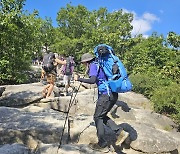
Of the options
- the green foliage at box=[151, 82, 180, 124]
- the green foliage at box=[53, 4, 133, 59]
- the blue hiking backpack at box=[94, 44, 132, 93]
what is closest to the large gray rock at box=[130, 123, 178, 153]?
the blue hiking backpack at box=[94, 44, 132, 93]

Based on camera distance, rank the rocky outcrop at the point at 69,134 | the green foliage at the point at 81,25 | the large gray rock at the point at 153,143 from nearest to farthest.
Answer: the rocky outcrop at the point at 69,134, the large gray rock at the point at 153,143, the green foliage at the point at 81,25

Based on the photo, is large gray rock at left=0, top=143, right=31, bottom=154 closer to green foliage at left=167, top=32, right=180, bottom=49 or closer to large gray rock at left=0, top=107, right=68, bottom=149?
large gray rock at left=0, top=107, right=68, bottom=149

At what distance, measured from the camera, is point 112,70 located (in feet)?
16.2

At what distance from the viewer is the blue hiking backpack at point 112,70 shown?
4875mm

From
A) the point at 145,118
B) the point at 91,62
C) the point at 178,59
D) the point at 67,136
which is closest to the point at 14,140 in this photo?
the point at 67,136

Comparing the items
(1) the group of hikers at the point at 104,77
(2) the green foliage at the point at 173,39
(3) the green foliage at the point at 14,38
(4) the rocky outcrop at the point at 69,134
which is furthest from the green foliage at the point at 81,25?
(1) the group of hikers at the point at 104,77

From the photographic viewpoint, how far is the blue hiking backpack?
4.88m

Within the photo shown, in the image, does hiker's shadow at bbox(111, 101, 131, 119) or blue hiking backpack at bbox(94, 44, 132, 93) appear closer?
blue hiking backpack at bbox(94, 44, 132, 93)

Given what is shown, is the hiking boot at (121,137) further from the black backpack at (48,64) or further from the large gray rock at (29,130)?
the black backpack at (48,64)

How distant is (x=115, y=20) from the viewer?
49094 mm

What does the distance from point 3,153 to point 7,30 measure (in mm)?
7645

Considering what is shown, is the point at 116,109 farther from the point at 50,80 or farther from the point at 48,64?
the point at 48,64

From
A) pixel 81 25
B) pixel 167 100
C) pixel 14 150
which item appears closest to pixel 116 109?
pixel 167 100

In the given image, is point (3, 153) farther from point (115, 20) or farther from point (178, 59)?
point (115, 20)
